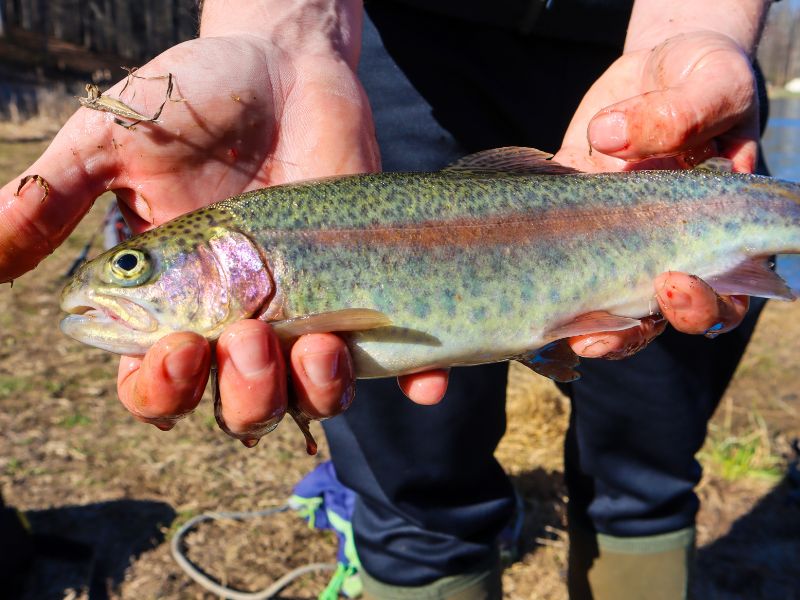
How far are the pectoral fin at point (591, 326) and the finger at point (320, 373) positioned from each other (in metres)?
0.79

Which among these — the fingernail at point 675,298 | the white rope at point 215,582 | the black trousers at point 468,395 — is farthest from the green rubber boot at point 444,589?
the fingernail at point 675,298

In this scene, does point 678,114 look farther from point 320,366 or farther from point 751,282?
point 320,366

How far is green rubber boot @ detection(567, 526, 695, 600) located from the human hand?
1518 mm

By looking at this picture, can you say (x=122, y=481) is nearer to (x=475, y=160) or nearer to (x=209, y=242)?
(x=209, y=242)

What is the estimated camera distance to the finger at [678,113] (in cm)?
276

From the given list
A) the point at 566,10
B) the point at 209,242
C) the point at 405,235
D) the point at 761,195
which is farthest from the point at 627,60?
the point at 209,242

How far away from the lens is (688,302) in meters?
2.62

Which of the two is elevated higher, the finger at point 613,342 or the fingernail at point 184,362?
the fingernail at point 184,362

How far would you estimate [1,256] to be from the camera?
100.0 inches

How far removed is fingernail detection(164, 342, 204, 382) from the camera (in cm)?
223

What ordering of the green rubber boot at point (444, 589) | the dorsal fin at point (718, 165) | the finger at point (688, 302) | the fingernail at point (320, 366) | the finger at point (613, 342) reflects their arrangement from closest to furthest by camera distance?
the fingernail at point (320, 366) → the finger at point (688, 302) → the finger at point (613, 342) → the dorsal fin at point (718, 165) → the green rubber boot at point (444, 589)

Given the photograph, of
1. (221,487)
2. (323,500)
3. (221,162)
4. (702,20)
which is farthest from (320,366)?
(221,487)

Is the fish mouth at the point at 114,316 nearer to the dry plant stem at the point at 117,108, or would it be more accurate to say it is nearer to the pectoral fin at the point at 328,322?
the pectoral fin at the point at 328,322

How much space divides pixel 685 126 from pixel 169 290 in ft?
6.46
